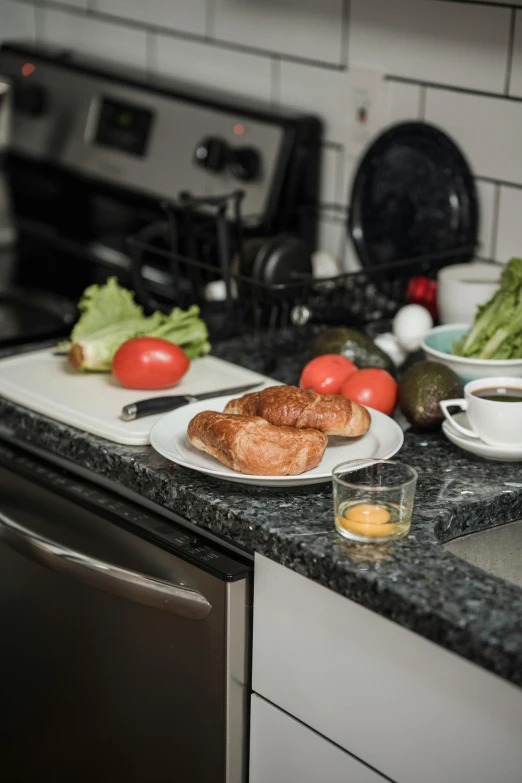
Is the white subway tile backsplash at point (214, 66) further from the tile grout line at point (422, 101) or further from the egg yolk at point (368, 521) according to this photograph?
the egg yolk at point (368, 521)

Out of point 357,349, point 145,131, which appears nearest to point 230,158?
point 145,131

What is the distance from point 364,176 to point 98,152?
699 millimetres

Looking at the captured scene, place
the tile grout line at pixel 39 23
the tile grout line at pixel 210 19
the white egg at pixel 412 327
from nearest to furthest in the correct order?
the white egg at pixel 412 327 < the tile grout line at pixel 210 19 < the tile grout line at pixel 39 23

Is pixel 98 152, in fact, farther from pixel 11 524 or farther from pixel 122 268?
pixel 11 524

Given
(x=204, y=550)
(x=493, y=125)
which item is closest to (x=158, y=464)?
Result: (x=204, y=550)

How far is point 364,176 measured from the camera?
190cm

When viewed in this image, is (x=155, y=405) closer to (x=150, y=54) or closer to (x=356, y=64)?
(x=356, y=64)

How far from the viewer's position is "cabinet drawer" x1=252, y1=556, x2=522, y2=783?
968 mm

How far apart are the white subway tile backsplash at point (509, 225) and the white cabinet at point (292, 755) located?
82 centimetres

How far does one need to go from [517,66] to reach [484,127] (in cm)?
11

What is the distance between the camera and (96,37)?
8.20ft

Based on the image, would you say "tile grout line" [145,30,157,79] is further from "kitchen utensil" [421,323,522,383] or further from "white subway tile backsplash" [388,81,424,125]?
"kitchen utensil" [421,323,522,383]

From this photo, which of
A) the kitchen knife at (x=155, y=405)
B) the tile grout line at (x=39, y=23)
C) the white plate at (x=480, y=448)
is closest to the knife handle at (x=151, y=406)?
the kitchen knife at (x=155, y=405)

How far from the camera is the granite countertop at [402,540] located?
964 mm
